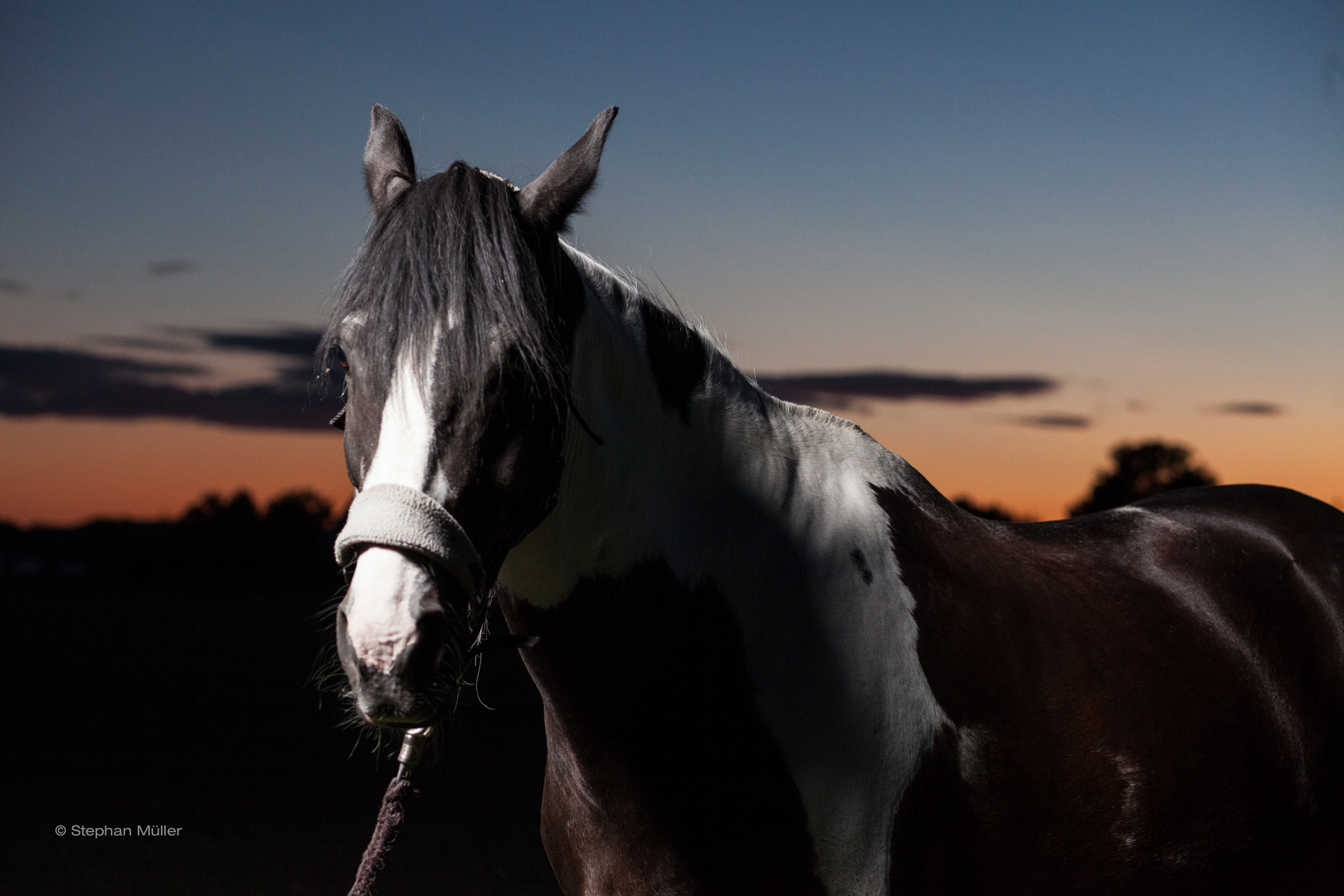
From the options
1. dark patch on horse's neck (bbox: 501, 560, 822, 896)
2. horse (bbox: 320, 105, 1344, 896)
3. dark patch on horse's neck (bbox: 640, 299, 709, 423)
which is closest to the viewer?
horse (bbox: 320, 105, 1344, 896)

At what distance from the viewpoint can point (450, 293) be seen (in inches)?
65.4

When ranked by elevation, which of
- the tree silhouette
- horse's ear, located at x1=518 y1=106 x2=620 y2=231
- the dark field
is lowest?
the dark field

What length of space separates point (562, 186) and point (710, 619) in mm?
937

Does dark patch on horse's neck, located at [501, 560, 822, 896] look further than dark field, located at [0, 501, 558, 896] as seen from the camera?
No

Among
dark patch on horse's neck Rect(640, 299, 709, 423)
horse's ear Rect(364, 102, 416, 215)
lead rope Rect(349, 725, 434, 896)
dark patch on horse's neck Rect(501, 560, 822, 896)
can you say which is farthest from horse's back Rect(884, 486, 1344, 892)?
horse's ear Rect(364, 102, 416, 215)

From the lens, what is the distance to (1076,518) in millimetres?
3363

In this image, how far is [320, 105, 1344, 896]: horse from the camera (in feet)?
5.31

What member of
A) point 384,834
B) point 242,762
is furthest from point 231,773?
point 384,834

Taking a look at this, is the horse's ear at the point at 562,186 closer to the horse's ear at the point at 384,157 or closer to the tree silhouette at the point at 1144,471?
the horse's ear at the point at 384,157

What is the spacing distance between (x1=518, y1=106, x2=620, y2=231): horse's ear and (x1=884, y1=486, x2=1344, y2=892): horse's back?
1.09 metres

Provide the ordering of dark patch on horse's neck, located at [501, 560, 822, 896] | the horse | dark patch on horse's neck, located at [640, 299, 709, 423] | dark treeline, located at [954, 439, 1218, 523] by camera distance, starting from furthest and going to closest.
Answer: dark treeline, located at [954, 439, 1218, 523]
dark patch on horse's neck, located at [640, 299, 709, 423]
dark patch on horse's neck, located at [501, 560, 822, 896]
the horse

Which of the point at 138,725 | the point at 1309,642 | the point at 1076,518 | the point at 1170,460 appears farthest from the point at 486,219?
the point at 1170,460

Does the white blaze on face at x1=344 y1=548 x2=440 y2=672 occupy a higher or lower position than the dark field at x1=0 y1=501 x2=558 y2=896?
higher

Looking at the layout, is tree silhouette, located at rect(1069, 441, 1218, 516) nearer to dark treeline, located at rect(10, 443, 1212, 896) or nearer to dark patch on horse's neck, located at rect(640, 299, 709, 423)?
dark treeline, located at rect(10, 443, 1212, 896)
